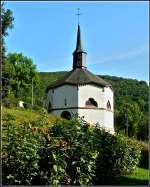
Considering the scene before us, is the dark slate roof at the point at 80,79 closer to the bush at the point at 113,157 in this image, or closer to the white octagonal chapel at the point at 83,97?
the white octagonal chapel at the point at 83,97

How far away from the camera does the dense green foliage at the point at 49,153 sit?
23.4ft

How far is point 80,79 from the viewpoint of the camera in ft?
159

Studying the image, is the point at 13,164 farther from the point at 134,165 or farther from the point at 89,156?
the point at 134,165

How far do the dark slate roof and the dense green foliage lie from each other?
126 feet

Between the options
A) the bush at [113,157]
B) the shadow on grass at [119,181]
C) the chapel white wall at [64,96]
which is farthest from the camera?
the chapel white wall at [64,96]

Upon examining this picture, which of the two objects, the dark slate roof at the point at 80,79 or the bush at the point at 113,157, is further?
the dark slate roof at the point at 80,79

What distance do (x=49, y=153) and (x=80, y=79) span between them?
1614 inches

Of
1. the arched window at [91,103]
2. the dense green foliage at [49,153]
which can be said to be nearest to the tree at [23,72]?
the arched window at [91,103]

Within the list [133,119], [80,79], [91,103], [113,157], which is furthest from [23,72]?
[113,157]

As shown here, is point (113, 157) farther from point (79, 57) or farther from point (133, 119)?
point (133, 119)

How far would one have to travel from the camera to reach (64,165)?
7.63m

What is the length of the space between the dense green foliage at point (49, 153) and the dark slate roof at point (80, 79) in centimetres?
3834

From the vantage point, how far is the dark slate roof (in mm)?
47906

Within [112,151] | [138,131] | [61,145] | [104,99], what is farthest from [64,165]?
[138,131]
